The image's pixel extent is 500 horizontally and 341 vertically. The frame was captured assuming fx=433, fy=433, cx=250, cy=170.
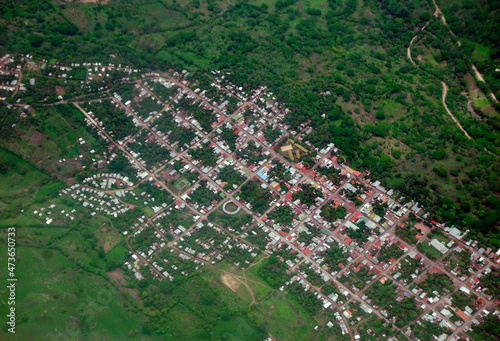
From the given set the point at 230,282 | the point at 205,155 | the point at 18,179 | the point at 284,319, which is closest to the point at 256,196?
the point at 205,155

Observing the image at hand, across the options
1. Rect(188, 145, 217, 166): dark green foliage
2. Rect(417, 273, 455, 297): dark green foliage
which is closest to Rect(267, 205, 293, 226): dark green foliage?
Rect(188, 145, 217, 166): dark green foliage

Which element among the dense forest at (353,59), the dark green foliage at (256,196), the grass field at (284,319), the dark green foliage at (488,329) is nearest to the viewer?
the dark green foliage at (488,329)

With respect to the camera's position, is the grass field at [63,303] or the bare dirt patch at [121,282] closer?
the grass field at [63,303]

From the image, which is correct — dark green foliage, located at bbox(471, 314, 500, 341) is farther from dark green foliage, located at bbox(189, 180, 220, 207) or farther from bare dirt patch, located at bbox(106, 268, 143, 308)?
bare dirt patch, located at bbox(106, 268, 143, 308)

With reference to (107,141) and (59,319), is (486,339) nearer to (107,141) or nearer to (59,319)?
(59,319)

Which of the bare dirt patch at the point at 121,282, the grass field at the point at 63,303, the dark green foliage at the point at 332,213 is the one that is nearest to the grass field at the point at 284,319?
the dark green foliage at the point at 332,213

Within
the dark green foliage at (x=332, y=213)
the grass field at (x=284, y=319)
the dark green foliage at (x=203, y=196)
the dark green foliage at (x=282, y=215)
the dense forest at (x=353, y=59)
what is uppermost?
the dense forest at (x=353, y=59)

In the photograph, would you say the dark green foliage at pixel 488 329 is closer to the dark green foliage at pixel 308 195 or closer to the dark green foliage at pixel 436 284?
the dark green foliage at pixel 436 284

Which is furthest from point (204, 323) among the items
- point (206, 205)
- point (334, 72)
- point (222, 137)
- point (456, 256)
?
point (334, 72)

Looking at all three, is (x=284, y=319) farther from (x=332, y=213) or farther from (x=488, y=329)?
(x=488, y=329)

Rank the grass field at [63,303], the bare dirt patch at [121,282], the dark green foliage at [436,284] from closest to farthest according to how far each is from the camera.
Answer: the grass field at [63,303] → the dark green foliage at [436,284] → the bare dirt patch at [121,282]

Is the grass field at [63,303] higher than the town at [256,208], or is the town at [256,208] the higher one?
the town at [256,208]
